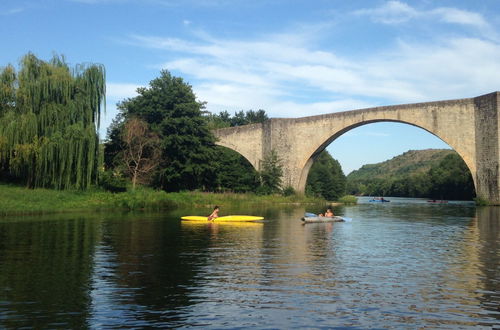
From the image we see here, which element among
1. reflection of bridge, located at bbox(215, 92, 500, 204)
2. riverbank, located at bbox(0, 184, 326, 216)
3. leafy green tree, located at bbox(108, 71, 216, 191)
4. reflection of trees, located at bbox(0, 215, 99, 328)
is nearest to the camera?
reflection of trees, located at bbox(0, 215, 99, 328)

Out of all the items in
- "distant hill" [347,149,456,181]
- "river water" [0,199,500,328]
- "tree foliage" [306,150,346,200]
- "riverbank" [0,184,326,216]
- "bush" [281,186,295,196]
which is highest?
"distant hill" [347,149,456,181]

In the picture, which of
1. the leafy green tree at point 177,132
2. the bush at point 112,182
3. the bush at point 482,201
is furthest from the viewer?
the leafy green tree at point 177,132

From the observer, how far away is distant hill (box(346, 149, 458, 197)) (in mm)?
82438

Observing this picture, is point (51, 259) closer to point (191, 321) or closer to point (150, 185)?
point (191, 321)

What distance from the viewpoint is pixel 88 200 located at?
26.3 meters

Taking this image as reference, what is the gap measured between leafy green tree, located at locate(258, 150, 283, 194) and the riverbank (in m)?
6.28

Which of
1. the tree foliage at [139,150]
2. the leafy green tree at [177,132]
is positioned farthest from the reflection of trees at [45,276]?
the leafy green tree at [177,132]

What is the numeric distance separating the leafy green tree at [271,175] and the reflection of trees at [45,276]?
25.0 m

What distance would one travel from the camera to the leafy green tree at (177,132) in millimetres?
35969

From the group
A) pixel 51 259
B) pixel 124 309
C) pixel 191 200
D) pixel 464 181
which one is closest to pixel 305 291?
pixel 124 309

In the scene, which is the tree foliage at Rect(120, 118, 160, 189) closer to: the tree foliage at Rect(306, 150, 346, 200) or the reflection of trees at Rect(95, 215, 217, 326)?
the reflection of trees at Rect(95, 215, 217, 326)

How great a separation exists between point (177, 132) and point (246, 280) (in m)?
28.2

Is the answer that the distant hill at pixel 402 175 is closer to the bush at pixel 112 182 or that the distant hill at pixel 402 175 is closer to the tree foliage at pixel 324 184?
the tree foliage at pixel 324 184

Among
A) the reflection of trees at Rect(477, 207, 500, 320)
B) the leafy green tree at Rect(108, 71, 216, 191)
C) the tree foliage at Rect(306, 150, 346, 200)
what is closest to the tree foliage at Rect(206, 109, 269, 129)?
the tree foliage at Rect(306, 150, 346, 200)
